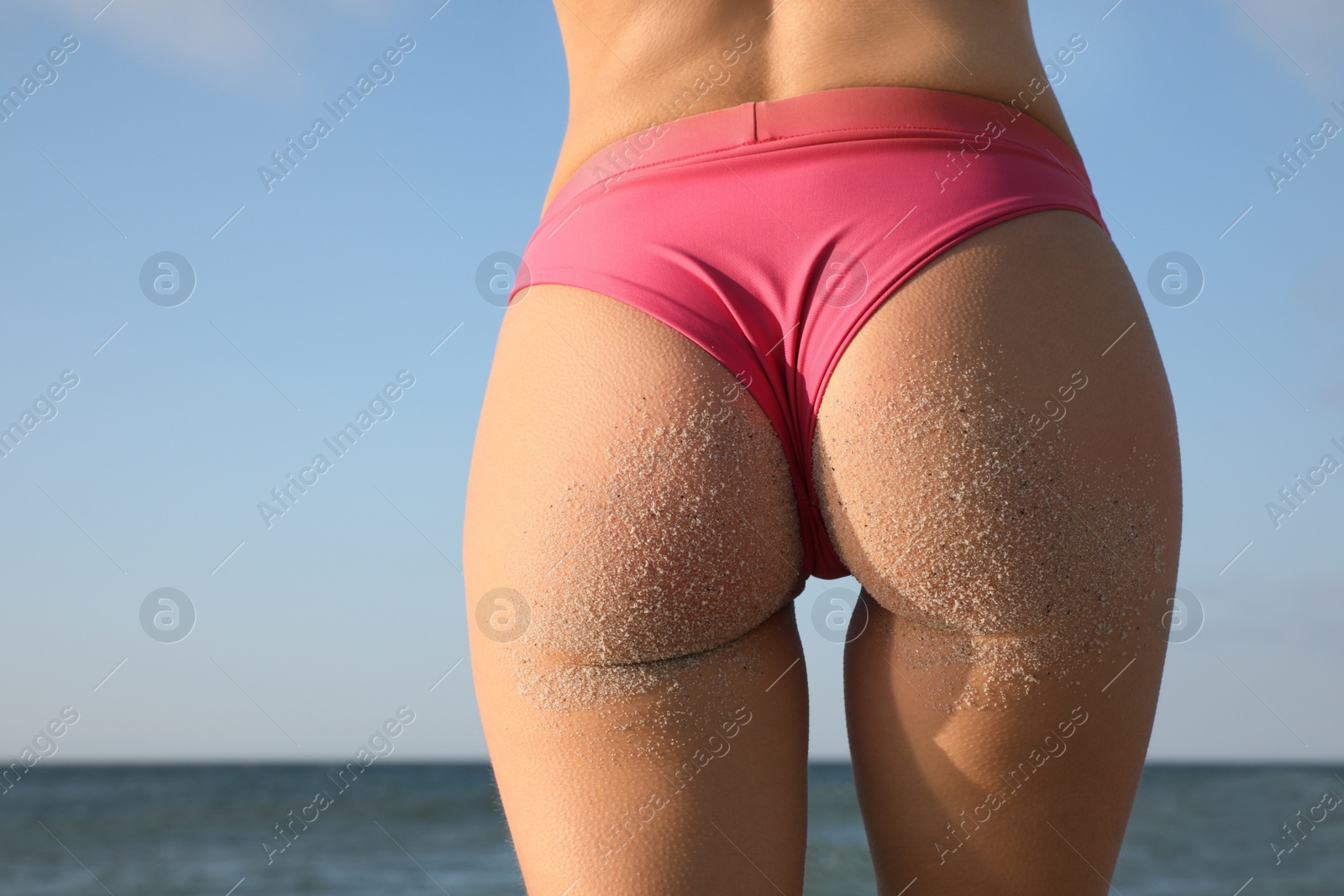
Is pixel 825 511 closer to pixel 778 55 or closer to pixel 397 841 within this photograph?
pixel 778 55

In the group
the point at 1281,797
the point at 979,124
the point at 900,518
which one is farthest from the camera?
the point at 1281,797

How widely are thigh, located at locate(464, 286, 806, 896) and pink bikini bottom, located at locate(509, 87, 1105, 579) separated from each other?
37 millimetres

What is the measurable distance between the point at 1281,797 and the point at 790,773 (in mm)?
22971

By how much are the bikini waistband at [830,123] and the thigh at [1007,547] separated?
12 cm

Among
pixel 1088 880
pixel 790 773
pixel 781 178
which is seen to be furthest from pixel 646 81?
pixel 1088 880

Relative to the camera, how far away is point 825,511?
1.01m

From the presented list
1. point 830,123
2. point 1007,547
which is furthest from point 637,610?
point 830,123

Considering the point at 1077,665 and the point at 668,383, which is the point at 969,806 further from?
the point at 668,383

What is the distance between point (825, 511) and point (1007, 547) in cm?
16

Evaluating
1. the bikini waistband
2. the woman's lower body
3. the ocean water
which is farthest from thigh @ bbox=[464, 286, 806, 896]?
the ocean water

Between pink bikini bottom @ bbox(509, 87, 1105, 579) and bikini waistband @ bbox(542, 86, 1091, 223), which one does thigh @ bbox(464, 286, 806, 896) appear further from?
bikini waistband @ bbox(542, 86, 1091, 223)

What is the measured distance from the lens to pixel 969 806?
1.02m

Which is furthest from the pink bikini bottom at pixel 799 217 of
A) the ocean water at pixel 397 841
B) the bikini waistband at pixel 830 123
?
the ocean water at pixel 397 841

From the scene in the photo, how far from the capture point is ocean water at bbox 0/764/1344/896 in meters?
11.5
